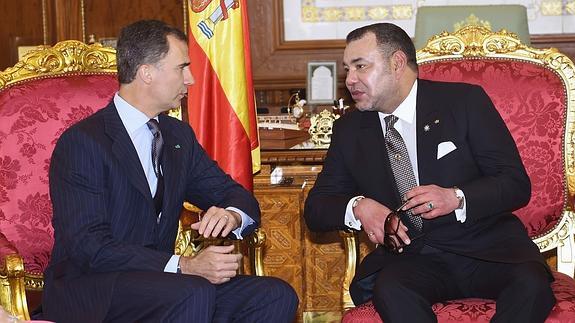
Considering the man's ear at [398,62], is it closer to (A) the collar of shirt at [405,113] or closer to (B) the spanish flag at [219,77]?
(A) the collar of shirt at [405,113]

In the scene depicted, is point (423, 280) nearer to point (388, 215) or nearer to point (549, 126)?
point (388, 215)

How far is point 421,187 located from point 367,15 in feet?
12.5

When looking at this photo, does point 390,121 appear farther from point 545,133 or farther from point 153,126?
point 153,126

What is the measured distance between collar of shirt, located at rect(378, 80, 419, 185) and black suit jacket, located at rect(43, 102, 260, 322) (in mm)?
543

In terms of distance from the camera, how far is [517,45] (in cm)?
349

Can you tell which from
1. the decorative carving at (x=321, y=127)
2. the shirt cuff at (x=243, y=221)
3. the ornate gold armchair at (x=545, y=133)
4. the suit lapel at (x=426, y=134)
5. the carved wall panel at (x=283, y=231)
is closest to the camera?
the shirt cuff at (x=243, y=221)

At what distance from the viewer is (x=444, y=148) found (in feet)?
10.3

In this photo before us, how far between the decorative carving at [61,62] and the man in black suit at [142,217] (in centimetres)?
42

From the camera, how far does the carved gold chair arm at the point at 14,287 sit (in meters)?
2.89

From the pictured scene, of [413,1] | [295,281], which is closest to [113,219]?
[295,281]

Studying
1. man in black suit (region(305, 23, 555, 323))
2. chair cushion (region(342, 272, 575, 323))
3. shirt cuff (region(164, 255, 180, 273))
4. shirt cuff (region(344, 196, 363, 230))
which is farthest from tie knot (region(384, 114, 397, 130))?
shirt cuff (region(164, 255, 180, 273))

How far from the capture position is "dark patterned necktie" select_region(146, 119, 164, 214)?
2.98 meters

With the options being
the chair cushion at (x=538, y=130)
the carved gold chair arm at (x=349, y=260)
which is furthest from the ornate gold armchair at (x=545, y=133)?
the carved gold chair arm at (x=349, y=260)

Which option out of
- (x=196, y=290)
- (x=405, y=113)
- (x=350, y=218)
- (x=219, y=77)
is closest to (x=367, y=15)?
(x=219, y=77)
